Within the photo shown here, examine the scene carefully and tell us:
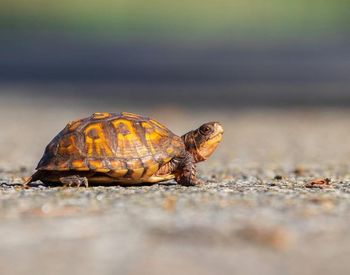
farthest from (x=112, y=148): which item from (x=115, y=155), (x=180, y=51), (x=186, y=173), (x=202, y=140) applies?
(x=180, y=51)

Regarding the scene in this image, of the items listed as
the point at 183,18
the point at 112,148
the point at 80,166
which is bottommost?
the point at 80,166

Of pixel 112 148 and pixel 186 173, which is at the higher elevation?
pixel 112 148

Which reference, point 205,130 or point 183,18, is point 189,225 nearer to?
point 205,130

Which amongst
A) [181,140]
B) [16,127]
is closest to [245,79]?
[16,127]

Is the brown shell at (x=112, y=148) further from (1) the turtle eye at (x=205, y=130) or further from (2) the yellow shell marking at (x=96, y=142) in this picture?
(1) the turtle eye at (x=205, y=130)

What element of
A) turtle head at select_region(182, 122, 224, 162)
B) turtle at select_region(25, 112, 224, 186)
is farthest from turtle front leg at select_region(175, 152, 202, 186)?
turtle head at select_region(182, 122, 224, 162)

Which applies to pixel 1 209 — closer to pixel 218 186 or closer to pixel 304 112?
pixel 218 186
